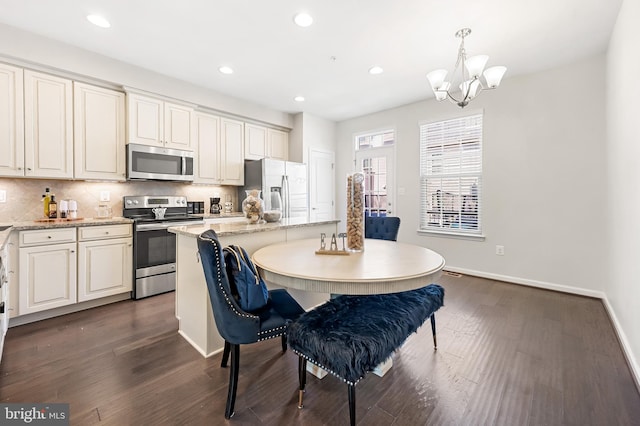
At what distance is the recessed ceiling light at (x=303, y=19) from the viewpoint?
2371mm

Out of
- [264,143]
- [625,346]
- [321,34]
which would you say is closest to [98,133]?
[264,143]

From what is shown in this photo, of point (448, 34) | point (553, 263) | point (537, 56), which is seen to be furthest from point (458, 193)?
point (448, 34)

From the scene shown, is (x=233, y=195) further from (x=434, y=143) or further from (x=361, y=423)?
(x=361, y=423)

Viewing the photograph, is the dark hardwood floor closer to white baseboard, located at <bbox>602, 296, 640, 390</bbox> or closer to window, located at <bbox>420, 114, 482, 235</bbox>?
white baseboard, located at <bbox>602, 296, 640, 390</bbox>

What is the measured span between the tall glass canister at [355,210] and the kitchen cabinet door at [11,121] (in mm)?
3214

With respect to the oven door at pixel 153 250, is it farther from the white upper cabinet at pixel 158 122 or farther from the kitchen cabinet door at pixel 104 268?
the white upper cabinet at pixel 158 122

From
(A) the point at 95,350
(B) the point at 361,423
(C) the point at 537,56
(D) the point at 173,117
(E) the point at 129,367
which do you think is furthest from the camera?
(D) the point at 173,117

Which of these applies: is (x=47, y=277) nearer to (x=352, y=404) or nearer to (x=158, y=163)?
(x=158, y=163)

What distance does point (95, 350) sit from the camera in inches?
82.0

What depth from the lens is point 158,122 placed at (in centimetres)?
352

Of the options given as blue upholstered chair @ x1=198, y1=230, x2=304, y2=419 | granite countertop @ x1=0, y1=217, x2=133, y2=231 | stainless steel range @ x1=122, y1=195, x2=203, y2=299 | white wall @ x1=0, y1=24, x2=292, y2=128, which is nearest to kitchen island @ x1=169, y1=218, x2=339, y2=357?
blue upholstered chair @ x1=198, y1=230, x2=304, y2=419

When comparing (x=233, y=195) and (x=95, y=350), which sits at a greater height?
(x=233, y=195)

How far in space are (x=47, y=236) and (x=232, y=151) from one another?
8.11ft

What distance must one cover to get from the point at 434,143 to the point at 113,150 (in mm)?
4412
